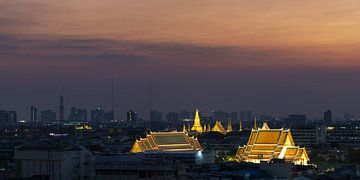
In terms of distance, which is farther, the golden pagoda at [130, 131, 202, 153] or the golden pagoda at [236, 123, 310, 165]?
the golden pagoda at [130, 131, 202, 153]

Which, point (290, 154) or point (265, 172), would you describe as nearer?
point (265, 172)

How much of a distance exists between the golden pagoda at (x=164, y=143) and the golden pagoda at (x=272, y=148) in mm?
9515

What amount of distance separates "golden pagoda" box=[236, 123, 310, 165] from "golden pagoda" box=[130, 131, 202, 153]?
31.2 ft

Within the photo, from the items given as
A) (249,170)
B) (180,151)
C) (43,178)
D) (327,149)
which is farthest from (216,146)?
(43,178)

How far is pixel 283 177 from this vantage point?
89.6 metres

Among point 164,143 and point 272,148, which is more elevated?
point 164,143

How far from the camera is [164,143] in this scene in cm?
12731

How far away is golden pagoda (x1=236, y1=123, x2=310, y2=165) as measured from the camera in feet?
389

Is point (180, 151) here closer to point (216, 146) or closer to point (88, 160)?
point (88, 160)

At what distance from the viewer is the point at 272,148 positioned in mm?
120000

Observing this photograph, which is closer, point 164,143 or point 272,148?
point 272,148

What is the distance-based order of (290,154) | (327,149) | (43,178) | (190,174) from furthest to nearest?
(327,149), (290,154), (190,174), (43,178)

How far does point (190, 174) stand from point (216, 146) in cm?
8806

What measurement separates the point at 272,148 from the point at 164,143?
52.9ft
